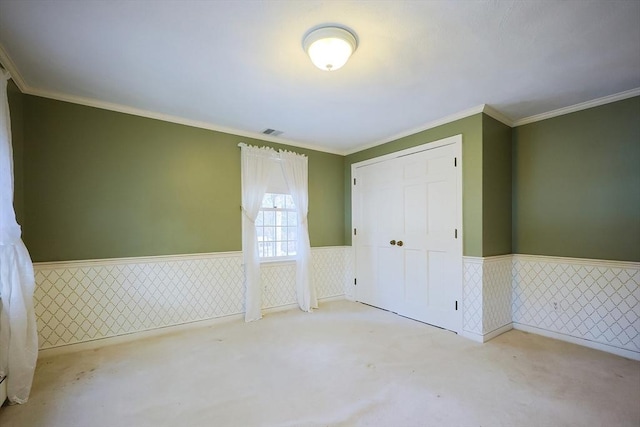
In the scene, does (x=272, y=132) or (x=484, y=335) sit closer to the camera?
(x=484, y=335)

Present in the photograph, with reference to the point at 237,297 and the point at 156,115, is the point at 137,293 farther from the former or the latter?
the point at 156,115

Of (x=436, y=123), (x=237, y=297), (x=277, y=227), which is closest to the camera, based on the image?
(x=436, y=123)

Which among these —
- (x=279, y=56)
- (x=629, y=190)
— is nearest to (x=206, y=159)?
(x=279, y=56)

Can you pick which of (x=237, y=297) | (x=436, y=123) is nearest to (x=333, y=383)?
(x=237, y=297)

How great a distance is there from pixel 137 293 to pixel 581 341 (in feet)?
16.0

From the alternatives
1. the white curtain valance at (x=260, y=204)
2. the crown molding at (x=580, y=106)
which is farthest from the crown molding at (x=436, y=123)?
the white curtain valance at (x=260, y=204)

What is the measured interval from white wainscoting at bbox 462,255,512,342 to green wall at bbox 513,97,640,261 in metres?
0.58

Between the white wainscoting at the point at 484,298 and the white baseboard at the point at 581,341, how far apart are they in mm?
244

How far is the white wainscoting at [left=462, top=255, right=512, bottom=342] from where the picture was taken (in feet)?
10.3

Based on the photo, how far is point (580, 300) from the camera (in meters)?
3.06

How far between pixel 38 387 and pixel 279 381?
189cm

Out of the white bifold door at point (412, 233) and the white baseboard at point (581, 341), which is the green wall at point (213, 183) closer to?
the white bifold door at point (412, 233)

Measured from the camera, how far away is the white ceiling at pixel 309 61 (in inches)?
68.1

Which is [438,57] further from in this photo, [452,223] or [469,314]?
[469,314]
